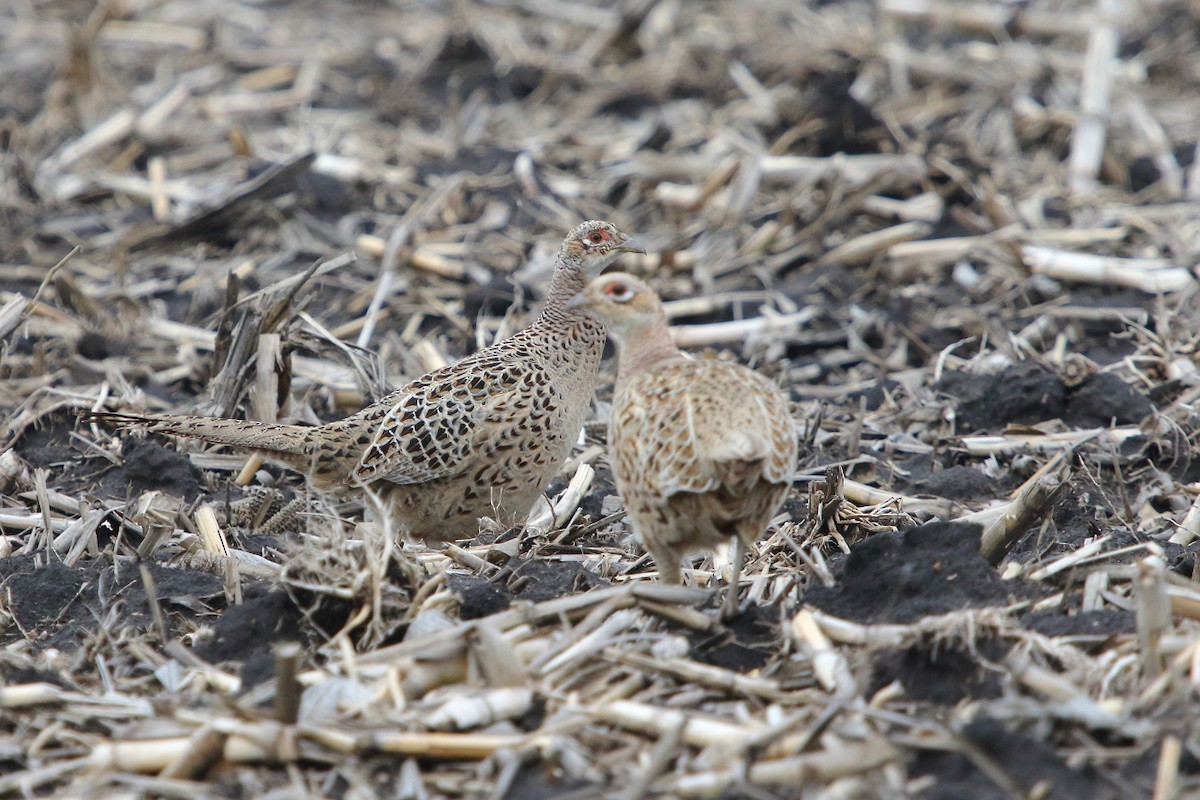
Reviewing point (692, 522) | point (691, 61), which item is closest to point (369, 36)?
point (691, 61)

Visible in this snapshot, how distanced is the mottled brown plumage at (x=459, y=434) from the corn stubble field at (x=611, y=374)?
232 mm

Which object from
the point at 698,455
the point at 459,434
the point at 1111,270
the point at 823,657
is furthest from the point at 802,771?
the point at 1111,270

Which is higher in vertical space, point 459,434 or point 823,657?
point 823,657

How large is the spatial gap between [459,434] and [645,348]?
1173 mm

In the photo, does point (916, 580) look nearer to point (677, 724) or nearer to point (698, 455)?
point (698, 455)

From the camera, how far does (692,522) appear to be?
4.47 metres

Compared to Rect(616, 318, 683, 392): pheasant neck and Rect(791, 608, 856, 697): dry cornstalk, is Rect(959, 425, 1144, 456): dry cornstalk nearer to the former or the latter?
Rect(616, 318, 683, 392): pheasant neck

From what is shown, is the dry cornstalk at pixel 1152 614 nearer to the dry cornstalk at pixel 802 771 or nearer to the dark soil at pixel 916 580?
the dark soil at pixel 916 580

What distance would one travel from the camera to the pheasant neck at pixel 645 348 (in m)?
5.08

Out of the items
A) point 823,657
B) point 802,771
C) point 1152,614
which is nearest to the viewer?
point 802,771

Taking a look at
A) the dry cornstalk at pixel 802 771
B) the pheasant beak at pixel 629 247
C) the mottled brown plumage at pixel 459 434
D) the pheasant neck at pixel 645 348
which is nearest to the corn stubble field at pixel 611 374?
the dry cornstalk at pixel 802 771

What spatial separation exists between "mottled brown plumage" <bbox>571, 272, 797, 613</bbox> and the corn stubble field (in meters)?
0.27

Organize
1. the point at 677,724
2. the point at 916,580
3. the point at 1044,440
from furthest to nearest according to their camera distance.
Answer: the point at 1044,440, the point at 916,580, the point at 677,724

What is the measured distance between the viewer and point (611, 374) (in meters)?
7.77
